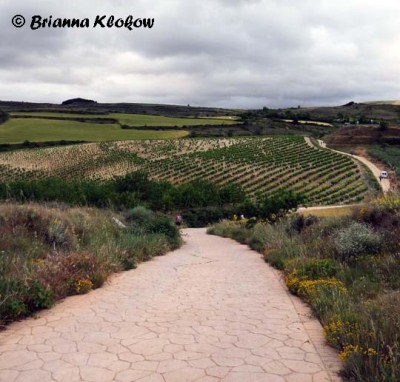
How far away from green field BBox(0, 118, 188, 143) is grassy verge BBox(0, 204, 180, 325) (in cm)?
7285

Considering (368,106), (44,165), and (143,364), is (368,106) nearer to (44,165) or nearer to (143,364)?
(44,165)

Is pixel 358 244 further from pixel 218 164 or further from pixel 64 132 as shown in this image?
pixel 64 132

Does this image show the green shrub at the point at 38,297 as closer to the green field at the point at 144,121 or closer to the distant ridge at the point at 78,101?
the green field at the point at 144,121

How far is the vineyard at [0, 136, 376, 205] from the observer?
47062 millimetres

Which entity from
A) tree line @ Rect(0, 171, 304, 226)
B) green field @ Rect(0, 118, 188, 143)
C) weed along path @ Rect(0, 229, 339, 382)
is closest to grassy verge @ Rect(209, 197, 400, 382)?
weed along path @ Rect(0, 229, 339, 382)

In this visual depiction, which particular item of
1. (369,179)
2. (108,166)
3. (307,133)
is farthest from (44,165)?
(307,133)

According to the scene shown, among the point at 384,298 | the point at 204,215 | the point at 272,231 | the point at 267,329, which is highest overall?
the point at 384,298

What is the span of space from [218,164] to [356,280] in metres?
53.0

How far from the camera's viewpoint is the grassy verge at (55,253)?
6066 millimetres

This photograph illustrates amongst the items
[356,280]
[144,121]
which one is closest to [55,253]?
[356,280]

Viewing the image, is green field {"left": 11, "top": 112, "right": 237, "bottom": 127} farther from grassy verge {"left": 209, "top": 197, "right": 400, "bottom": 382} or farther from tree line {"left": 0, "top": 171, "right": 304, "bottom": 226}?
grassy verge {"left": 209, "top": 197, "right": 400, "bottom": 382}

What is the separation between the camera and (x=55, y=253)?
7922mm

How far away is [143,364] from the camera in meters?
4.28

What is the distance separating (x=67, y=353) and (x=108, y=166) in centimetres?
6151
